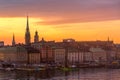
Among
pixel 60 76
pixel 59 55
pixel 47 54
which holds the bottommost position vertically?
pixel 60 76

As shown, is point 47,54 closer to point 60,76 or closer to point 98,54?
point 98,54

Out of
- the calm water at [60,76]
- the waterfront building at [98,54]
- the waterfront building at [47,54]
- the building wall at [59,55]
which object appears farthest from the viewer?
the waterfront building at [98,54]

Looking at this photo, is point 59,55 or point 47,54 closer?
point 59,55

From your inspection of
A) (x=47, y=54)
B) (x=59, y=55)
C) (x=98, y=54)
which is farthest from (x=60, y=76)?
(x=98, y=54)

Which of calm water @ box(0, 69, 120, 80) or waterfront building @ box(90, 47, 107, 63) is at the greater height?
waterfront building @ box(90, 47, 107, 63)

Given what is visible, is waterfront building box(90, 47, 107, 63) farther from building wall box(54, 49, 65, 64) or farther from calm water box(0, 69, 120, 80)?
calm water box(0, 69, 120, 80)

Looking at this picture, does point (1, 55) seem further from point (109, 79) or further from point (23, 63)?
point (109, 79)

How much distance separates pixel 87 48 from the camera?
14112cm

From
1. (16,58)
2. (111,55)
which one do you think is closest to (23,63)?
(16,58)

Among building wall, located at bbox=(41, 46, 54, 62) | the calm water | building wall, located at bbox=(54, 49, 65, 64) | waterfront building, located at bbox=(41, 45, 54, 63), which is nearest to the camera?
the calm water

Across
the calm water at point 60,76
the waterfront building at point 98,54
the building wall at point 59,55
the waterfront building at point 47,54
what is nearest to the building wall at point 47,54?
the waterfront building at point 47,54

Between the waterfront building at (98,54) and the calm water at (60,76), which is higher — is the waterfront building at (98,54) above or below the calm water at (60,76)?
above

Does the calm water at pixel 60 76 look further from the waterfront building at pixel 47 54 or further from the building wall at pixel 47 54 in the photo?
the building wall at pixel 47 54

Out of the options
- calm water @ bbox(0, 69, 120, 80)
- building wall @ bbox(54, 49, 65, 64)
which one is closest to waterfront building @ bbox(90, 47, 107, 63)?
building wall @ bbox(54, 49, 65, 64)
